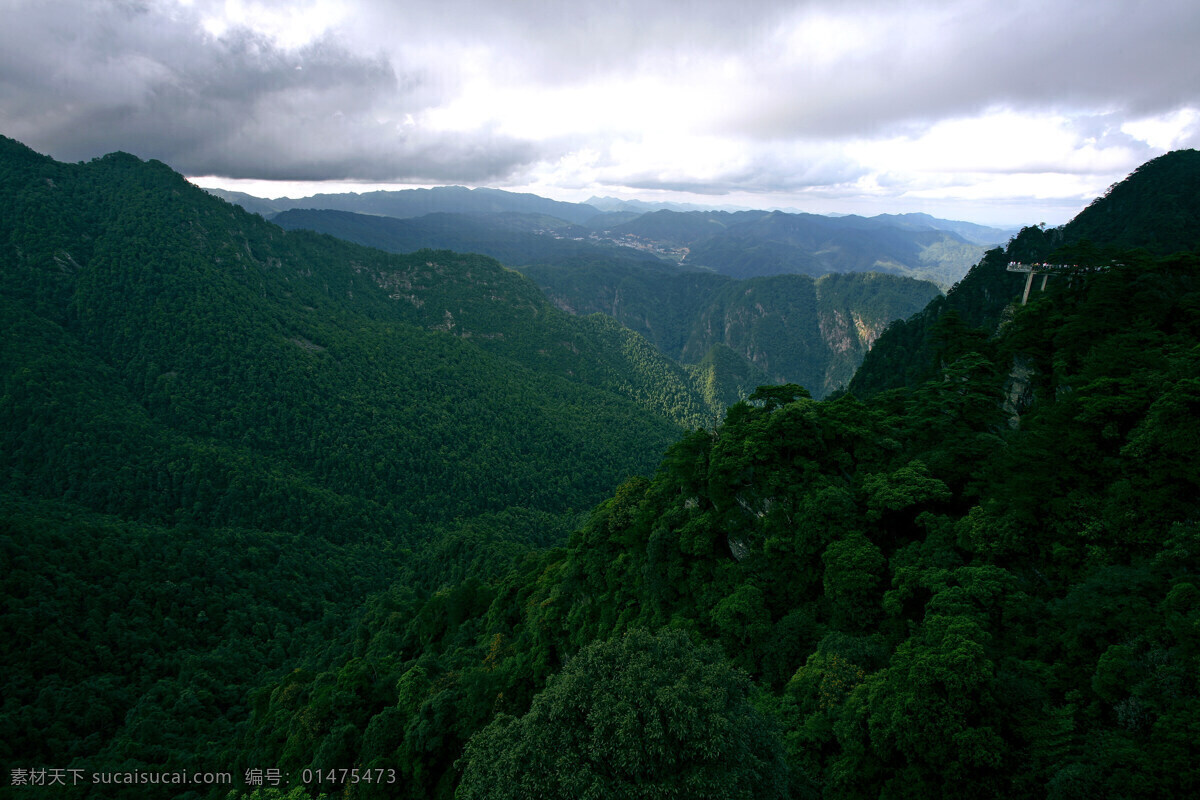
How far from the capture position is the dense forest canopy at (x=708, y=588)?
53.1 feet

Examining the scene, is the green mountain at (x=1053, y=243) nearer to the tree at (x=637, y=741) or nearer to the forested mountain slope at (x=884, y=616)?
the forested mountain slope at (x=884, y=616)

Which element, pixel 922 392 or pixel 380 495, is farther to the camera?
pixel 380 495

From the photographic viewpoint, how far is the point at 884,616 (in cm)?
2428

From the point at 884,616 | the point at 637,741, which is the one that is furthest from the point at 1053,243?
the point at 637,741

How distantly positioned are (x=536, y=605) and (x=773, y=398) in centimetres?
2373

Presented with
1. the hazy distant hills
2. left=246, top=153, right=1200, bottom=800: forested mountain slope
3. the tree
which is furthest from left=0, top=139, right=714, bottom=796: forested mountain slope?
the tree

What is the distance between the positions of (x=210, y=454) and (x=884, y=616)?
374 ft

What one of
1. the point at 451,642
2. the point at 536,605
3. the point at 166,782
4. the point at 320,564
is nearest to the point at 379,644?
the point at 451,642

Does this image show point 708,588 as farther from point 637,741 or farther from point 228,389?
point 228,389

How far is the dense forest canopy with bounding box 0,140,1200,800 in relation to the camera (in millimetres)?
16188


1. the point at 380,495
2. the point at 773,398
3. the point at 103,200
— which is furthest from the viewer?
the point at 103,200

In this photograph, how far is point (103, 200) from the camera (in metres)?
147

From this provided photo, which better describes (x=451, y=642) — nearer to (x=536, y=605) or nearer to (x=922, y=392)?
(x=536, y=605)

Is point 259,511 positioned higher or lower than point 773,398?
lower
